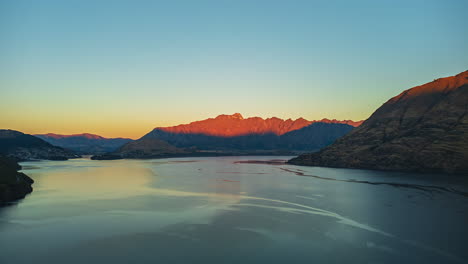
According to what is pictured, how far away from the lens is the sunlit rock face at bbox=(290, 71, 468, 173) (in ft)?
364

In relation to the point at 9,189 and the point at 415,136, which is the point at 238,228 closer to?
the point at 9,189

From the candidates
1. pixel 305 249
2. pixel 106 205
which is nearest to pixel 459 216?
pixel 305 249

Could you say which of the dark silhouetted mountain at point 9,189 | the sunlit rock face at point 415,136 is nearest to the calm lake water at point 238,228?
the dark silhouetted mountain at point 9,189

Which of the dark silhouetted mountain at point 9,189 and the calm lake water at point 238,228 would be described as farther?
the dark silhouetted mountain at point 9,189

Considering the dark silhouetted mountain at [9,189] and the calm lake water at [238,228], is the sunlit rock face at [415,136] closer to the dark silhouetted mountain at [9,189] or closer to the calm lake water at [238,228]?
the calm lake water at [238,228]

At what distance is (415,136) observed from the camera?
131 m

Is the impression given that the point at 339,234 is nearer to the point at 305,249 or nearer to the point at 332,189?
the point at 305,249

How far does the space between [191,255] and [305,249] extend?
11.4m

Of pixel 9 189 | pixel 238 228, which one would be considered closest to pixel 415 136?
pixel 238 228

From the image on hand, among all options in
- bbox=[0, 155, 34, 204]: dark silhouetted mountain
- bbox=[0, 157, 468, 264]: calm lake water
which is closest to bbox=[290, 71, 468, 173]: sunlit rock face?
bbox=[0, 157, 468, 264]: calm lake water

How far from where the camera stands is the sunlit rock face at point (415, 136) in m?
111

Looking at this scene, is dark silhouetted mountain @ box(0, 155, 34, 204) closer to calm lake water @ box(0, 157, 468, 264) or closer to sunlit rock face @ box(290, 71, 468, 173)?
calm lake water @ box(0, 157, 468, 264)

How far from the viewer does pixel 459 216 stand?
137ft

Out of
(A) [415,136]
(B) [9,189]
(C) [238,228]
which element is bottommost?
(C) [238,228]
